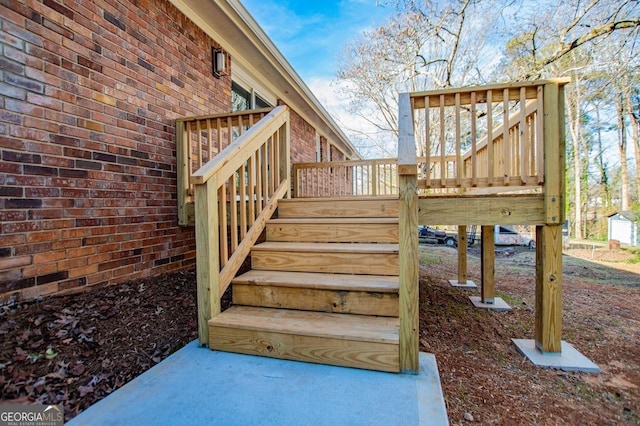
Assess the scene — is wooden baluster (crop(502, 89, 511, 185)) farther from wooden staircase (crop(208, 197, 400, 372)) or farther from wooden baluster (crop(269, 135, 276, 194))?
wooden baluster (crop(269, 135, 276, 194))

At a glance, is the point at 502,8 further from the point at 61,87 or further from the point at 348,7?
the point at 61,87

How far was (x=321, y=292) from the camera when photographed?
2131 mm

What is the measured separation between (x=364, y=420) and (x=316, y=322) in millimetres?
675

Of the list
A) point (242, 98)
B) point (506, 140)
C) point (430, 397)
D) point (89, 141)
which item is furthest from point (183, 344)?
point (242, 98)

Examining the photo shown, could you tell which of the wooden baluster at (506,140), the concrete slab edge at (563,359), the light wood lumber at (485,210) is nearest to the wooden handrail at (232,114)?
the light wood lumber at (485,210)

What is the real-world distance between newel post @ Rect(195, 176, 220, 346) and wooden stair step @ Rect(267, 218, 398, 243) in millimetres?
959

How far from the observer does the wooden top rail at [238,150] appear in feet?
6.34

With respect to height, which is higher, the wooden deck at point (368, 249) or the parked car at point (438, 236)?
the wooden deck at point (368, 249)

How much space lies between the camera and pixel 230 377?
1.64m

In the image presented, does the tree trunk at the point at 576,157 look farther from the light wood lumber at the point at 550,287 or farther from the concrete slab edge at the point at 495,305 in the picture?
the light wood lumber at the point at 550,287

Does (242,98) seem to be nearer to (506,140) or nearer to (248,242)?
(248,242)

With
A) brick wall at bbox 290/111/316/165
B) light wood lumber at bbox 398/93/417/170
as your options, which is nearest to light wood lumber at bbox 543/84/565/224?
light wood lumber at bbox 398/93/417/170

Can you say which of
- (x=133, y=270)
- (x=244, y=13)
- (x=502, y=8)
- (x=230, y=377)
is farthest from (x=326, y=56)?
(x=230, y=377)

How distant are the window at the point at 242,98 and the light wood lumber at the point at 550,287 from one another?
4.37m
